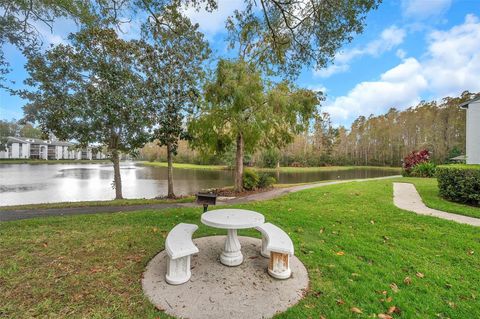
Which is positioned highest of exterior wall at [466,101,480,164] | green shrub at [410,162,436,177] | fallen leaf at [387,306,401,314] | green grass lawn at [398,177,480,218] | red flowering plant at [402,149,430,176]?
exterior wall at [466,101,480,164]

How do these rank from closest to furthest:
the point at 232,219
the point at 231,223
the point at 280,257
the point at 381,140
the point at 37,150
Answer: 1. the point at 280,257
2. the point at 231,223
3. the point at 232,219
4. the point at 381,140
5. the point at 37,150

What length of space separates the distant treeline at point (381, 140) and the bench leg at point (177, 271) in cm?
2510

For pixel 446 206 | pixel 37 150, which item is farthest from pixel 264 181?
pixel 37 150

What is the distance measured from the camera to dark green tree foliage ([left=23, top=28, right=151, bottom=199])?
6.54 meters

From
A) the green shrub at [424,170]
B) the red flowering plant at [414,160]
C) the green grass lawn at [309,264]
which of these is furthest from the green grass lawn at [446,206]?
the red flowering plant at [414,160]

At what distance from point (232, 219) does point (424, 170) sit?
14190mm

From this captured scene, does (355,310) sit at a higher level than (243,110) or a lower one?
lower

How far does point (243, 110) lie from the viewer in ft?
30.0

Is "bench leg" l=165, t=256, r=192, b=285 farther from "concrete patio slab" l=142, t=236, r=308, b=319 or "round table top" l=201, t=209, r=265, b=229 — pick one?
"round table top" l=201, t=209, r=265, b=229

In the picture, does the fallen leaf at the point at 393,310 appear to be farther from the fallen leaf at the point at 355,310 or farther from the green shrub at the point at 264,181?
the green shrub at the point at 264,181

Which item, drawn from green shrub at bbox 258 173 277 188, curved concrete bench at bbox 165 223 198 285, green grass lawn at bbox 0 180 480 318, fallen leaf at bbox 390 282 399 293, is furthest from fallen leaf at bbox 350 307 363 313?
green shrub at bbox 258 173 277 188

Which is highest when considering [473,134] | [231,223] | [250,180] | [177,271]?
[473,134]

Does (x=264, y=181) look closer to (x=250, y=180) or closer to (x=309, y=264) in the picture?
(x=250, y=180)

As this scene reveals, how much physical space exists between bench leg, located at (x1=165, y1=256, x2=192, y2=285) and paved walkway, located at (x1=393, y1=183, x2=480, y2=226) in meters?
5.58
